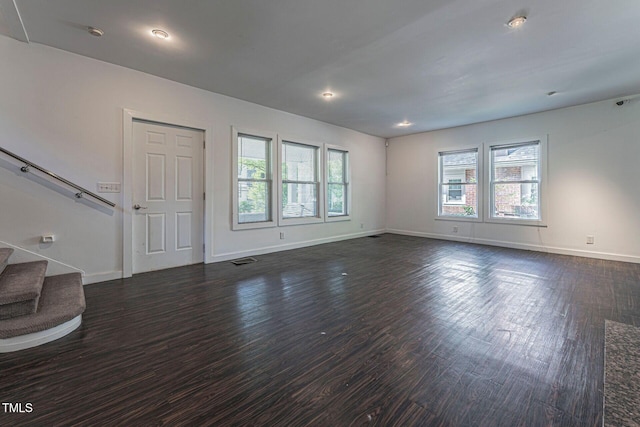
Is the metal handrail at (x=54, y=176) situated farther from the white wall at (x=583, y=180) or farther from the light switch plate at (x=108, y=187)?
the white wall at (x=583, y=180)

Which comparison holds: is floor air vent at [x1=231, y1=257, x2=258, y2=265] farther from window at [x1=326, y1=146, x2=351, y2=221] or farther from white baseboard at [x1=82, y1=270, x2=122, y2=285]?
window at [x1=326, y1=146, x2=351, y2=221]

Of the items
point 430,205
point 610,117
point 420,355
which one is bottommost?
point 420,355

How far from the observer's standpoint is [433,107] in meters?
5.27

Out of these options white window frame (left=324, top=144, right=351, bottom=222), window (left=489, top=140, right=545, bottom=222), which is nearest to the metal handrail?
white window frame (left=324, top=144, right=351, bottom=222)

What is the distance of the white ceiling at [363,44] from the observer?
2.51 meters

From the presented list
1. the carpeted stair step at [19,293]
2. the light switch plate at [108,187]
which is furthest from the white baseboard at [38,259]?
the light switch plate at [108,187]

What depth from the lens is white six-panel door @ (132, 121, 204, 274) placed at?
12.9ft

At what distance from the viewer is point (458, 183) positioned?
686 centimetres

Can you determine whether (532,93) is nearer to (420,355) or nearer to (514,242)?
(514,242)

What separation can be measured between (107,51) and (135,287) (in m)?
2.84

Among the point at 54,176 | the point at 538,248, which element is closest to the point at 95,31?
the point at 54,176

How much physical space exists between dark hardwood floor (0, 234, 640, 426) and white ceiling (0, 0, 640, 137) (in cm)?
279

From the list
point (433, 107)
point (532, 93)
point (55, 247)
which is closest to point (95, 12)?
point (55, 247)

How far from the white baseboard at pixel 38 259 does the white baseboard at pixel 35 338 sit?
1467 millimetres
